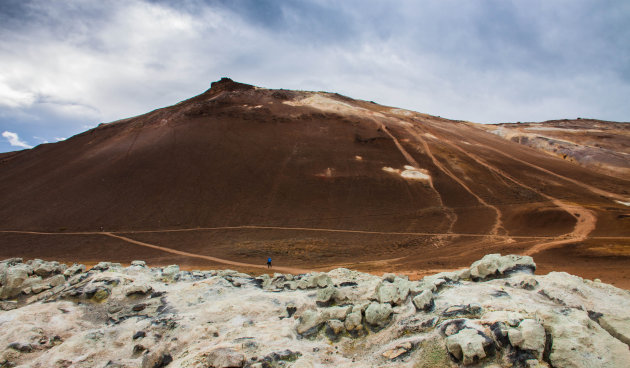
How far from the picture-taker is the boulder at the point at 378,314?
5887 millimetres

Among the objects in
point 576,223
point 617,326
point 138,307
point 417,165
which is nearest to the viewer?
point 617,326

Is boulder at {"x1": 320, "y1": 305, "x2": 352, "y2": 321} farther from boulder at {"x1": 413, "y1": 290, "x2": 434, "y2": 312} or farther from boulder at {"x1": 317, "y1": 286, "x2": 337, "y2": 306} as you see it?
boulder at {"x1": 413, "y1": 290, "x2": 434, "y2": 312}

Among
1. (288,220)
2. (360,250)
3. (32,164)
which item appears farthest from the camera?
(32,164)

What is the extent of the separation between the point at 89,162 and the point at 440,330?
142 feet

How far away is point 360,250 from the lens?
2119 cm

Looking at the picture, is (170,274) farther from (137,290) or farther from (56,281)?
(56,281)

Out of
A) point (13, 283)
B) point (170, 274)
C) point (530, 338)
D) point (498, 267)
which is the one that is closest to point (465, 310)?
point (530, 338)

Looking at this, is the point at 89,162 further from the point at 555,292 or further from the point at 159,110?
the point at 555,292

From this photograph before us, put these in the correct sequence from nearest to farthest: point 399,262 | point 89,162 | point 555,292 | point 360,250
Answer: point 555,292 → point 399,262 → point 360,250 → point 89,162

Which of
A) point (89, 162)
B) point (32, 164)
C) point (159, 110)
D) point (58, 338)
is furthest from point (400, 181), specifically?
point (32, 164)

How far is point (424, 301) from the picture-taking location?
5941 millimetres

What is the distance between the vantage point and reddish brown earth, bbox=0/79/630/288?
2028cm

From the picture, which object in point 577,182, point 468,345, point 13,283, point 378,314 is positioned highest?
point 468,345

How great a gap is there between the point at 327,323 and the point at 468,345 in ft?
8.48
